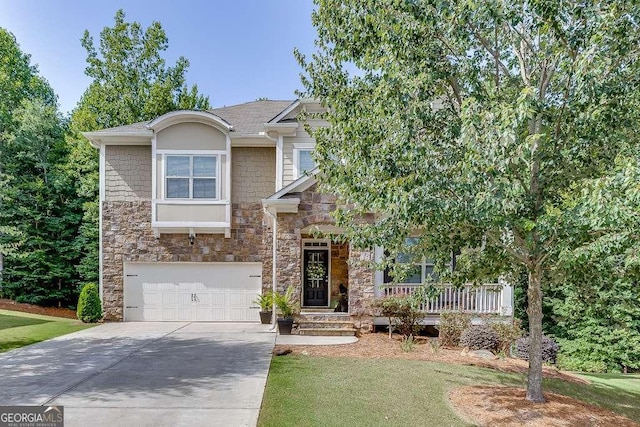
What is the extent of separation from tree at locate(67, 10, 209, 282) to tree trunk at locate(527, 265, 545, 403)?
20.4 meters

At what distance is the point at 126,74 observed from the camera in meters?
22.2

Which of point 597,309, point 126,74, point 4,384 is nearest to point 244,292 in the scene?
point 4,384

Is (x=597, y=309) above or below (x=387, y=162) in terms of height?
below

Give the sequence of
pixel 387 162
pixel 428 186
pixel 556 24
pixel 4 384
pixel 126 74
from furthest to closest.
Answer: pixel 126 74
pixel 4 384
pixel 387 162
pixel 428 186
pixel 556 24

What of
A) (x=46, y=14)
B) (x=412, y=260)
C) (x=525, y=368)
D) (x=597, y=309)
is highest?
(x=46, y=14)

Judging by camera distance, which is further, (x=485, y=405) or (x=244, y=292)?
(x=244, y=292)

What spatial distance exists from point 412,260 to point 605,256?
109 inches

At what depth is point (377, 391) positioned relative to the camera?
6.73 metres

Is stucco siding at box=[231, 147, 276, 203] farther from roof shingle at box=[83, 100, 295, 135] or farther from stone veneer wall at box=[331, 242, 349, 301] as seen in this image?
stone veneer wall at box=[331, 242, 349, 301]

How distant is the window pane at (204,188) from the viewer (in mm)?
13875

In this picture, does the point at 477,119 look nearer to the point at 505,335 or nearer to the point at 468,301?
the point at 505,335

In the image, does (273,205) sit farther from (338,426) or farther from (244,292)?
(338,426)

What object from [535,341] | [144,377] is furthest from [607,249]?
[144,377]

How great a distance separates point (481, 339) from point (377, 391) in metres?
4.89
